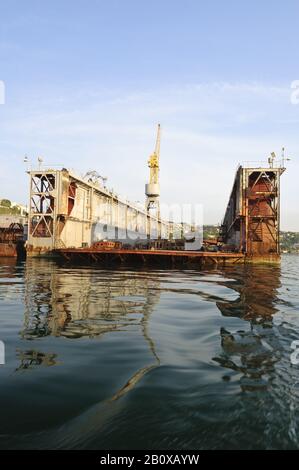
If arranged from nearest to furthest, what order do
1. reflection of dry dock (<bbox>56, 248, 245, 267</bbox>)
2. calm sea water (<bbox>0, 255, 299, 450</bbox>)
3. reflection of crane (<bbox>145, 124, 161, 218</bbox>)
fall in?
calm sea water (<bbox>0, 255, 299, 450</bbox>) → reflection of dry dock (<bbox>56, 248, 245, 267</bbox>) → reflection of crane (<bbox>145, 124, 161, 218</bbox>)

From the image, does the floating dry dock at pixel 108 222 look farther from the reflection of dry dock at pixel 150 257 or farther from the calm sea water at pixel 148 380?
the calm sea water at pixel 148 380

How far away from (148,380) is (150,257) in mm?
32064

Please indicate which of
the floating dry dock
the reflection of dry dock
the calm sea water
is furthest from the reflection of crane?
the calm sea water

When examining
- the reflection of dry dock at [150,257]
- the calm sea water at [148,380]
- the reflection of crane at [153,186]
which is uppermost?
the reflection of crane at [153,186]

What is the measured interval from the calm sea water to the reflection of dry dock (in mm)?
24822

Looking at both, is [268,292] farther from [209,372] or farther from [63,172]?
[63,172]

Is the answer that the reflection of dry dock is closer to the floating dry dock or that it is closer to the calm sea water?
the floating dry dock

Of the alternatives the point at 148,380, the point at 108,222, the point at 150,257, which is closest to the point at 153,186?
the point at 108,222

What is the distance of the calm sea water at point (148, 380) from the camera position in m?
3.76

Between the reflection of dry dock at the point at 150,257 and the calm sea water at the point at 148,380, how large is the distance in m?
24.8

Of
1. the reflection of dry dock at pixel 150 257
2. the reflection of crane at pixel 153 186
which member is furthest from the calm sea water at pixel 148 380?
the reflection of crane at pixel 153 186

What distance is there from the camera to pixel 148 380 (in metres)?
5.19

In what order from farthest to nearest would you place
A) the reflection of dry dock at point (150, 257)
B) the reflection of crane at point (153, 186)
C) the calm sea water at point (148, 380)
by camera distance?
the reflection of crane at point (153, 186) < the reflection of dry dock at point (150, 257) < the calm sea water at point (148, 380)

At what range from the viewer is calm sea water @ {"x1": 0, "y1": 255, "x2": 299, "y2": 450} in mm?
3760
